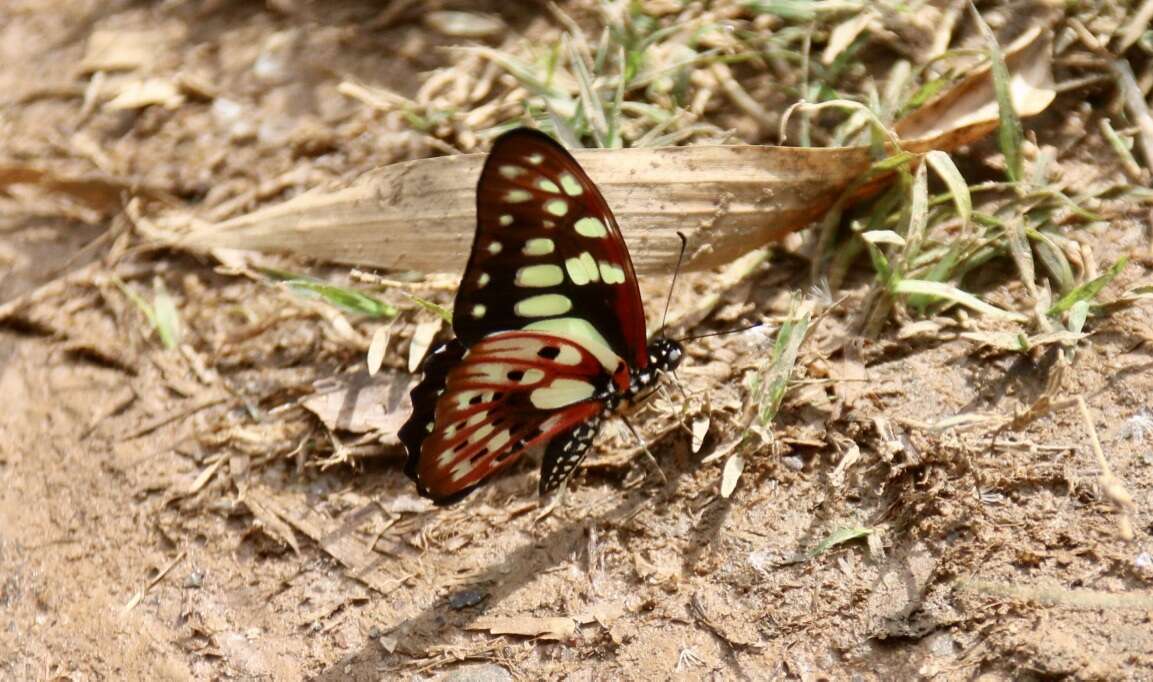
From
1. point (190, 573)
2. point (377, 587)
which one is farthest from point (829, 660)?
point (190, 573)

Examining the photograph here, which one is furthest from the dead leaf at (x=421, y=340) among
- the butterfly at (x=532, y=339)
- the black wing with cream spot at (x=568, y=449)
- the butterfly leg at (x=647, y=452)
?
the butterfly leg at (x=647, y=452)

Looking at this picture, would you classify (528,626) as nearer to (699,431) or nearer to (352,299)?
(699,431)

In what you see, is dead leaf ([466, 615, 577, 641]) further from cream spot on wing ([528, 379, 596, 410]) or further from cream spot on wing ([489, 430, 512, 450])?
cream spot on wing ([528, 379, 596, 410])

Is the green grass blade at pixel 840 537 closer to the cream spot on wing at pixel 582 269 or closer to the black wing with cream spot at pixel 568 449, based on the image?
the black wing with cream spot at pixel 568 449

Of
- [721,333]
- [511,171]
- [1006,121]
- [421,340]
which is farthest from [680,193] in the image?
[1006,121]

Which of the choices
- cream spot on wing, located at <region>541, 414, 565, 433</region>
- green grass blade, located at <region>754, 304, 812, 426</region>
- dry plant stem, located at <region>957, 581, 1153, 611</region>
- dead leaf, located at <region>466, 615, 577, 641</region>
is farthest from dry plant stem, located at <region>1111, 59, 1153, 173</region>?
dead leaf, located at <region>466, 615, 577, 641</region>
